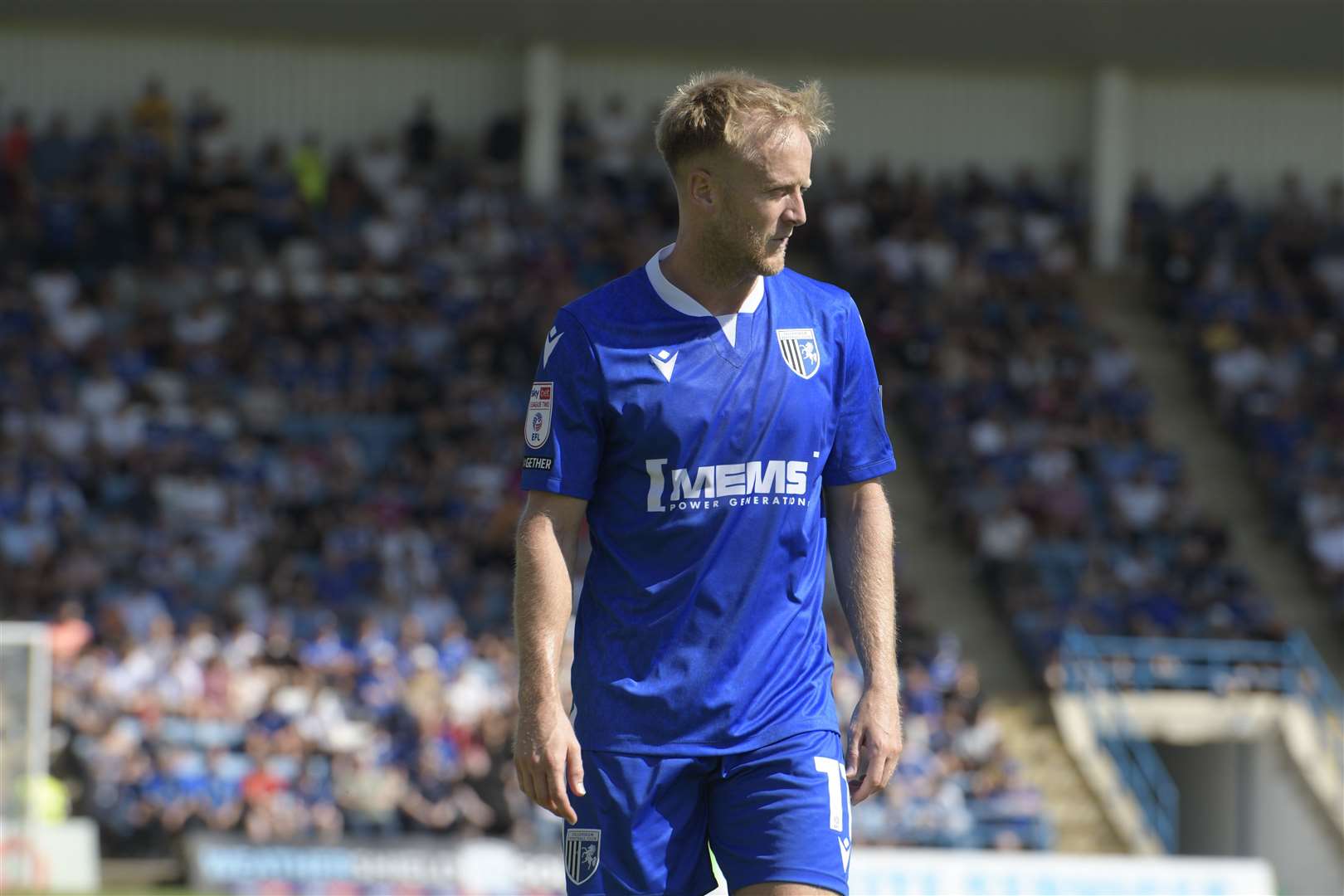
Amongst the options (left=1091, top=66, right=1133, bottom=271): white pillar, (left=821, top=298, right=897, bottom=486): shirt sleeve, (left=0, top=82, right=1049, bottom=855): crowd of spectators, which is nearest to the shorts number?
(left=821, top=298, right=897, bottom=486): shirt sleeve

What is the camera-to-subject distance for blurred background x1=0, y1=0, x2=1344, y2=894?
15.9 meters

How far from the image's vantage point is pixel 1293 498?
2216 centimetres

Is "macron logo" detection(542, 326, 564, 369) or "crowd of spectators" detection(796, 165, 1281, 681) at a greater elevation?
"crowd of spectators" detection(796, 165, 1281, 681)

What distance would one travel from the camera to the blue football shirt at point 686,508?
157 inches

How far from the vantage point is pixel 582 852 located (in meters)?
3.98

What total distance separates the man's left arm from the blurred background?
886 cm

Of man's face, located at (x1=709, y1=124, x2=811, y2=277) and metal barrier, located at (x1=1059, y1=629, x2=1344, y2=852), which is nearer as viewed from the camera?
man's face, located at (x1=709, y1=124, x2=811, y2=277)

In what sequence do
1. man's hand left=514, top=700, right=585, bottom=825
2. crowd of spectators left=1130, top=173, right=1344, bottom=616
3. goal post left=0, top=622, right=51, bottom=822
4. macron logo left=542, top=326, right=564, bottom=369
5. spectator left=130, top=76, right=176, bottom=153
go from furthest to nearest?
spectator left=130, top=76, right=176, bottom=153
crowd of spectators left=1130, top=173, right=1344, bottom=616
goal post left=0, top=622, right=51, bottom=822
macron logo left=542, top=326, right=564, bottom=369
man's hand left=514, top=700, right=585, bottom=825

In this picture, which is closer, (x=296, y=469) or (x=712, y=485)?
(x=712, y=485)

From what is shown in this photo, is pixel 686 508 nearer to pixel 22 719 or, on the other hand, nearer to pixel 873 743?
pixel 873 743

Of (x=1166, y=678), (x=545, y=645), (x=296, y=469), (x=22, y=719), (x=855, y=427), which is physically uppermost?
(x=296, y=469)

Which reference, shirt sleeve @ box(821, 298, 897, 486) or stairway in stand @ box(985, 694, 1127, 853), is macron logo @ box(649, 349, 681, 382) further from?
A: stairway in stand @ box(985, 694, 1127, 853)

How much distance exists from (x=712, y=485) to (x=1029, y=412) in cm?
1880

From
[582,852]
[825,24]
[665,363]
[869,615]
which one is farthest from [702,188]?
[825,24]
